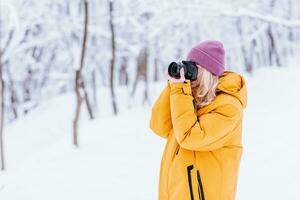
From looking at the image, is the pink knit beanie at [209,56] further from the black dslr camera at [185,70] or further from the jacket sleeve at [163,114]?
the jacket sleeve at [163,114]

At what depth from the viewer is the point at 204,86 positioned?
9.25 feet

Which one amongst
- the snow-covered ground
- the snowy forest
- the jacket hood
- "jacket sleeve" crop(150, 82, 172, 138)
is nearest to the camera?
the jacket hood

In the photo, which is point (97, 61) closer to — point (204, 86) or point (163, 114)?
point (163, 114)

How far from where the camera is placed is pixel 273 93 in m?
12.4

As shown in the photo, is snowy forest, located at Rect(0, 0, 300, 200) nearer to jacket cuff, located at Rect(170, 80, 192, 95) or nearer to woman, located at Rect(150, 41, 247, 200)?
woman, located at Rect(150, 41, 247, 200)

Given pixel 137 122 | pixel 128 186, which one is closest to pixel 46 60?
pixel 137 122

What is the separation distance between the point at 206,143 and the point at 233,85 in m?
0.37

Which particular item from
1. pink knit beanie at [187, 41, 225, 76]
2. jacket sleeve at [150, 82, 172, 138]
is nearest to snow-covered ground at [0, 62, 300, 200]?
jacket sleeve at [150, 82, 172, 138]

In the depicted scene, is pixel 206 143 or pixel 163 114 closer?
pixel 206 143

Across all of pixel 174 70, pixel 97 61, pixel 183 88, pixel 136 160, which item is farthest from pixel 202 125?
pixel 97 61

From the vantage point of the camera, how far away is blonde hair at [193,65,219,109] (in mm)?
2791

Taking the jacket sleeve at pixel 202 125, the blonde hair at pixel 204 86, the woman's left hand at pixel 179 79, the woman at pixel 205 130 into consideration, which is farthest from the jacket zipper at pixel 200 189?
the woman's left hand at pixel 179 79

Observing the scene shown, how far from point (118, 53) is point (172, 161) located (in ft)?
54.7

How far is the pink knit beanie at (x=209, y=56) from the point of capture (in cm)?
284
